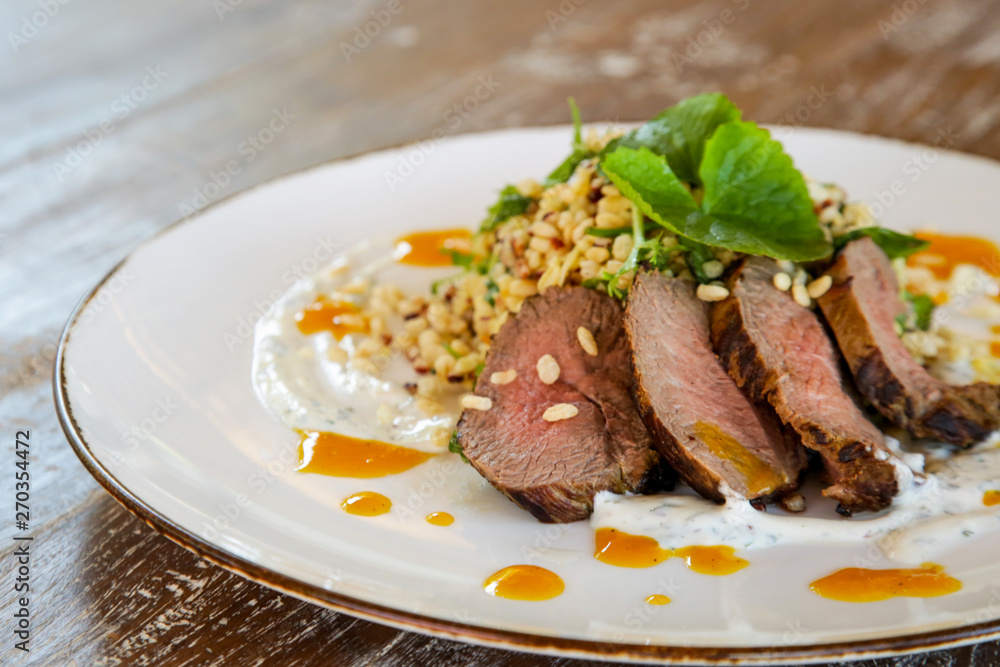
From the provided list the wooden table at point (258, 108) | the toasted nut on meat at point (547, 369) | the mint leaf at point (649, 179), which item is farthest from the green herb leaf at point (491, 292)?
the wooden table at point (258, 108)

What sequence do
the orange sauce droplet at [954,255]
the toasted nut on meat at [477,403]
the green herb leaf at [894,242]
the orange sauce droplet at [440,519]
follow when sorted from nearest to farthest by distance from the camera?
the orange sauce droplet at [440,519]
the toasted nut on meat at [477,403]
the green herb leaf at [894,242]
the orange sauce droplet at [954,255]

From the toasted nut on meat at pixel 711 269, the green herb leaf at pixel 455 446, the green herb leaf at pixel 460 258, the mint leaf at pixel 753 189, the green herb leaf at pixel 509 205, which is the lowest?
the green herb leaf at pixel 455 446

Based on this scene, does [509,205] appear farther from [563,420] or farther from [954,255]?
[954,255]

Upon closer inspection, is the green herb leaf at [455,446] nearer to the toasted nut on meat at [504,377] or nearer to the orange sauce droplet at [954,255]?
the toasted nut on meat at [504,377]

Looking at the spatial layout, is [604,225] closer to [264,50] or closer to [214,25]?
[264,50]

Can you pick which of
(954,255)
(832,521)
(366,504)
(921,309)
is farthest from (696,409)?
(954,255)
